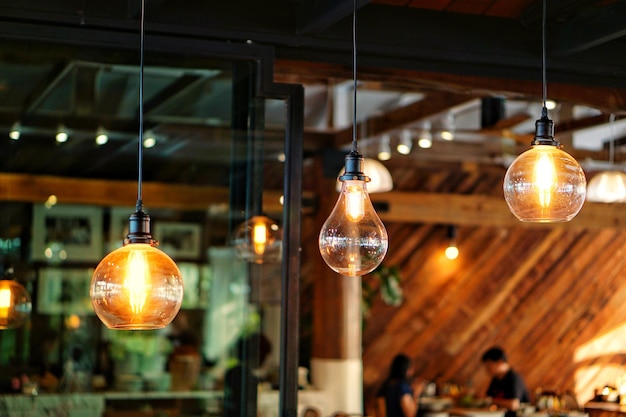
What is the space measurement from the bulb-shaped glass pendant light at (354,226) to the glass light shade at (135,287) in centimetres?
57

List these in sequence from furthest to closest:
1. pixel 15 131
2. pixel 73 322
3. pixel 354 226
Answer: pixel 73 322
pixel 15 131
pixel 354 226

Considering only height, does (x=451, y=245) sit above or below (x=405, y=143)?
below

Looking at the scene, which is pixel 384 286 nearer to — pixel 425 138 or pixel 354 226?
pixel 425 138

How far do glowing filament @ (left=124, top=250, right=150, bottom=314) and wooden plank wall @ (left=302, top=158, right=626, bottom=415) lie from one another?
25.9 ft

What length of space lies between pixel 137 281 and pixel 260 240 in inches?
86.4

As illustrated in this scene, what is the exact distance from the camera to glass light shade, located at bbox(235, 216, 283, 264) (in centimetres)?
495

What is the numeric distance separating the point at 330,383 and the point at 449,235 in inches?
108

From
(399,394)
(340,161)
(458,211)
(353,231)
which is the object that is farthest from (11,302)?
(458,211)

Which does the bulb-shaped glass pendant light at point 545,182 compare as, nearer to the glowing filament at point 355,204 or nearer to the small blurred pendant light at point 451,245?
the glowing filament at point 355,204

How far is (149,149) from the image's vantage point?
25.9 feet

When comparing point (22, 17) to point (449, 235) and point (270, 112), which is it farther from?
point (449, 235)

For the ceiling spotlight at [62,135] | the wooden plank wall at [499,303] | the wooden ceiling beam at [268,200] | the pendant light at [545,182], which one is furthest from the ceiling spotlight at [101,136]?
the pendant light at [545,182]

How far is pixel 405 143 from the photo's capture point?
9930 mm

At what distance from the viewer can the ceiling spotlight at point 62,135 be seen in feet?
24.7
